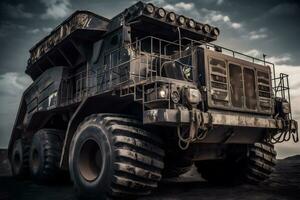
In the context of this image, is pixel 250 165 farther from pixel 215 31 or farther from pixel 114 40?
pixel 114 40

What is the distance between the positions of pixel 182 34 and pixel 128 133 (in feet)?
11.9

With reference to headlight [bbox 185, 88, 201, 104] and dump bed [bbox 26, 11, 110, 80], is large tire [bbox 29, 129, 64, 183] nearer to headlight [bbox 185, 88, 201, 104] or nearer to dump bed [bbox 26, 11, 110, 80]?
dump bed [bbox 26, 11, 110, 80]

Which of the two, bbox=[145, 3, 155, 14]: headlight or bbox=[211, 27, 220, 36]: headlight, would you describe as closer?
bbox=[145, 3, 155, 14]: headlight

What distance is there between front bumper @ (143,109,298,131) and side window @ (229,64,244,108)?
281 mm

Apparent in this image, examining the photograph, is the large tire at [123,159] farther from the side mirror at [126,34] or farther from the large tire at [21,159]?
the large tire at [21,159]

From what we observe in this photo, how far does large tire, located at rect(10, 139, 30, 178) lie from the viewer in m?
10.1

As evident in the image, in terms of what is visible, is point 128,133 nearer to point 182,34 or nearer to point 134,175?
point 134,175

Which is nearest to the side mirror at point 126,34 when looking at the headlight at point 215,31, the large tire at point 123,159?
the large tire at point 123,159

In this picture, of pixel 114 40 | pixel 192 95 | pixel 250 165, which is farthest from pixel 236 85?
pixel 114 40

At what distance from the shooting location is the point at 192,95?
5.17m

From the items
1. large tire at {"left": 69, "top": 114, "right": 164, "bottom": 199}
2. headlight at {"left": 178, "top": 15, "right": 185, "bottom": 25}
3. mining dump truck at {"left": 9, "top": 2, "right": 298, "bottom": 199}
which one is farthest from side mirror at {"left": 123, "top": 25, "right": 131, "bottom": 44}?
large tire at {"left": 69, "top": 114, "right": 164, "bottom": 199}

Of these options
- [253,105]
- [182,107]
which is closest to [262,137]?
[253,105]

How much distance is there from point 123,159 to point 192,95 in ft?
5.06

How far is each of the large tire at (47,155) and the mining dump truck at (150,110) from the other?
0.09 ft
